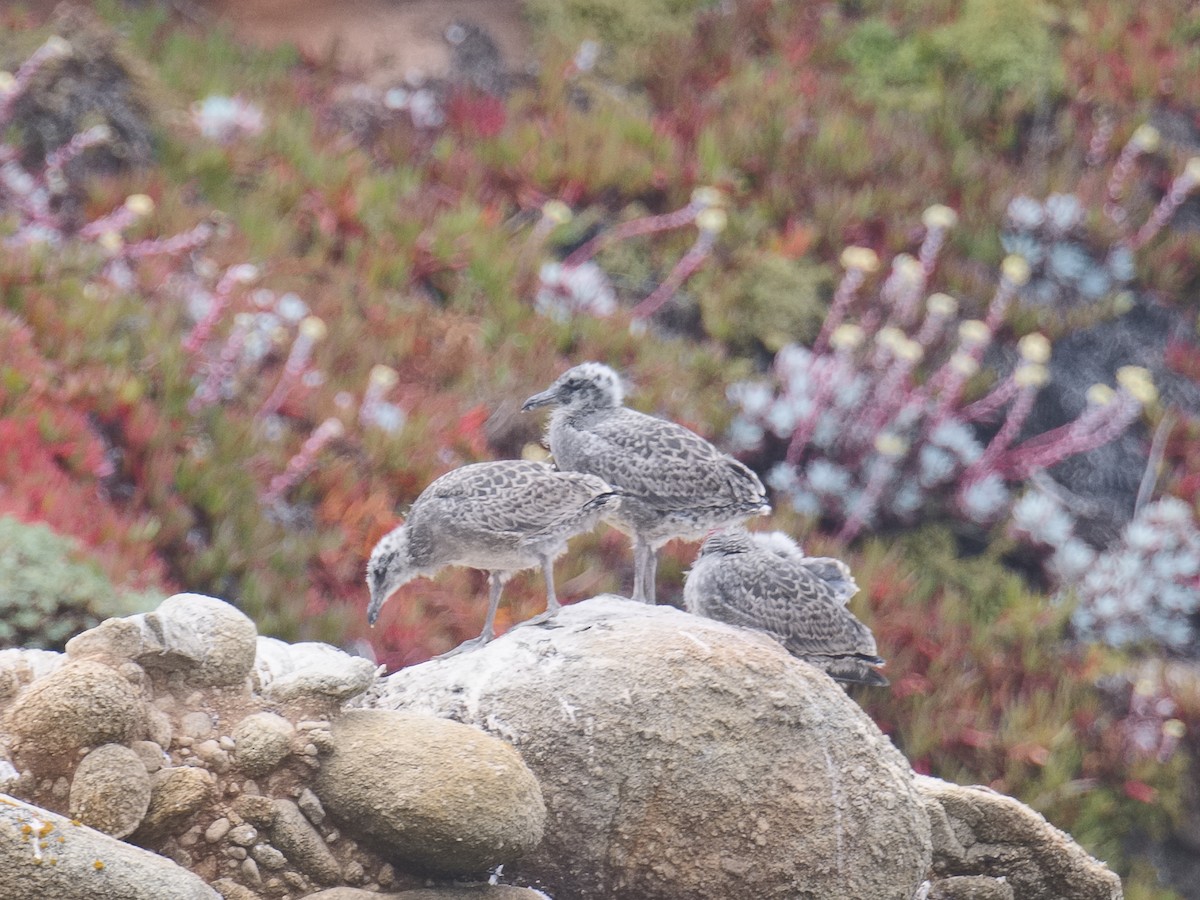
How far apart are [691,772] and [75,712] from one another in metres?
1.67

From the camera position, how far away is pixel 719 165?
11.1m

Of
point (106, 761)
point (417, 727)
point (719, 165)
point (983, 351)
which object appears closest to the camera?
point (106, 761)

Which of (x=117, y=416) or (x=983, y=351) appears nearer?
(x=117, y=416)

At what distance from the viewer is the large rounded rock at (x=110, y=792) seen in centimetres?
346

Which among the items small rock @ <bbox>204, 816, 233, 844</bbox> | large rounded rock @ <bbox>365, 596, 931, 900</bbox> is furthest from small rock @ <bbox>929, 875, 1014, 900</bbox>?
small rock @ <bbox>204, 816, 233, 844</bbox>

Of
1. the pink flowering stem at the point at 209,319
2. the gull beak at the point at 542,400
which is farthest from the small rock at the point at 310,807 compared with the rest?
the pink flowering stem at the point at 209,319

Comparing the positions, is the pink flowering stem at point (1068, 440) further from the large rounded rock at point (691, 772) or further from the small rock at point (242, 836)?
the small rock at point (242, 836)

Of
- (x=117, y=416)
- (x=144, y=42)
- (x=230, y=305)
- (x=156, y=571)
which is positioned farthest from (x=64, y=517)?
(x=144, y=42)

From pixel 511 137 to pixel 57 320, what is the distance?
432 centimetres

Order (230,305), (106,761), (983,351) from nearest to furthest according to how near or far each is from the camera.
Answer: (106,761)
(230,305)
(983,351)

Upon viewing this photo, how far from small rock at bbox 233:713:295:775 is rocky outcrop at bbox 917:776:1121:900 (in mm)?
2137

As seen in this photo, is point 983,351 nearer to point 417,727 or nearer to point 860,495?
point 860,495

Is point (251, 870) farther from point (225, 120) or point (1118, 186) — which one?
point (1118, 186)

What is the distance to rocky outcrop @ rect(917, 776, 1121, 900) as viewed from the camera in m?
4.80
